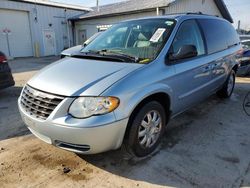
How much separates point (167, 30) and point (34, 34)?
17046 mm

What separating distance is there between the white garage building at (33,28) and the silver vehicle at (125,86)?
15.1m

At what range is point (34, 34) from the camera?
59.9 feet

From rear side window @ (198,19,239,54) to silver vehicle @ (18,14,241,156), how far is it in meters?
0.04

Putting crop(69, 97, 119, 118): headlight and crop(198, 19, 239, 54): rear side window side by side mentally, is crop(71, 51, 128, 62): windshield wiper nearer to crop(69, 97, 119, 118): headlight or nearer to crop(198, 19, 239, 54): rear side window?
crop(69, 97, 119, 118): headlight

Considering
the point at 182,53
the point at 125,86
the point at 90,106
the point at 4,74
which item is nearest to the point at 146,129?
the point at 125,86

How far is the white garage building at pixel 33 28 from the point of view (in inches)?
655

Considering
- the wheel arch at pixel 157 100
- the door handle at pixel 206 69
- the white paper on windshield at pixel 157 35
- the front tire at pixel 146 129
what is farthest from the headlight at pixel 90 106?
the door handle at pixel 206 69

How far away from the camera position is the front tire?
2852 millimetres

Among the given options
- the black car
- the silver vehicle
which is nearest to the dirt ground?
the silver vehicle

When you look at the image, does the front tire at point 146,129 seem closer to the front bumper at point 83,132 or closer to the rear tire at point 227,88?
the front bumper at point 83,132

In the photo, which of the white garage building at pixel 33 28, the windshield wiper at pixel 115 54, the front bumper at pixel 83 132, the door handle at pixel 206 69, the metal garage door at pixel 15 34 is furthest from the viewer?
the white garage building at pixel 33 28

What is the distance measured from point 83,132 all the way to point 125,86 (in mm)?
677

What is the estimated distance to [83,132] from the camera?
2.43m

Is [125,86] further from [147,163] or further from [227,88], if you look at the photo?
[227,88]
